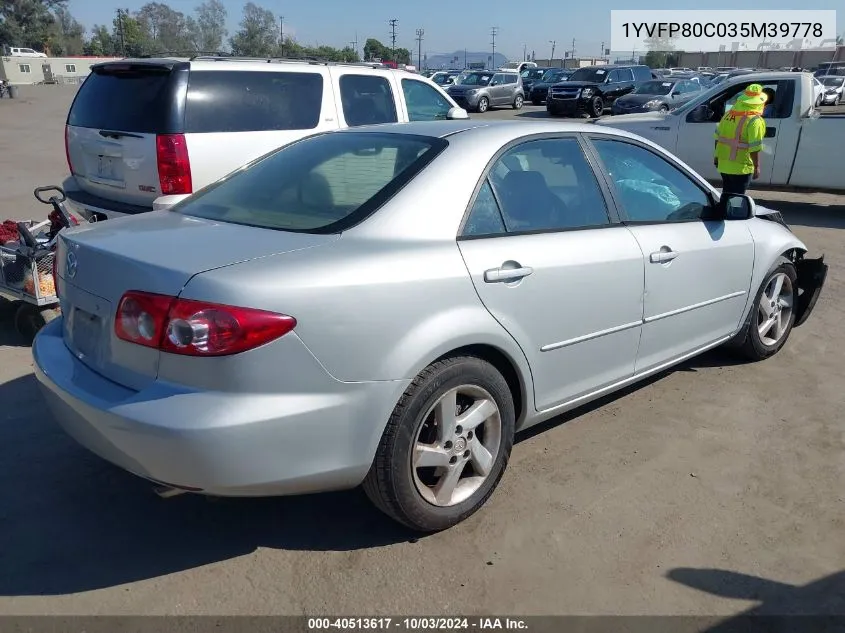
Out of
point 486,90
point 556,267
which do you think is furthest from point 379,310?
point 486,90

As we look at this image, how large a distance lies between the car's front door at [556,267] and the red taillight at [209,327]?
0.90 metres

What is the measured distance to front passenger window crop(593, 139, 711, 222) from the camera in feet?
12.6

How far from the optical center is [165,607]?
2.62 m

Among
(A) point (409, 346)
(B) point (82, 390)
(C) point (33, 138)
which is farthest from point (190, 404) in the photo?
(C) point (33, 138)

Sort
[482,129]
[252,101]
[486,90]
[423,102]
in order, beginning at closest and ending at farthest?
1. [482,129]
2. [252,101]
3. [423,102]
4. [486,90]

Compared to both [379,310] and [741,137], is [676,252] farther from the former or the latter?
[741,137]

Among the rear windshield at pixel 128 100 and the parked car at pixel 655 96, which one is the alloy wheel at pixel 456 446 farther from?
the parked car at pixel 655 96

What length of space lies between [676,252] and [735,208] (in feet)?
2.13

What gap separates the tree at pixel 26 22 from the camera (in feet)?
289

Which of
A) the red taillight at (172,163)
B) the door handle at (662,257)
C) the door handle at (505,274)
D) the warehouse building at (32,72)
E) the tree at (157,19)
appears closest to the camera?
the door handle at (505,274)

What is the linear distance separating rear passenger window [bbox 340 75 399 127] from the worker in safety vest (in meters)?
4.03

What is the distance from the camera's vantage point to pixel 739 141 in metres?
8.52

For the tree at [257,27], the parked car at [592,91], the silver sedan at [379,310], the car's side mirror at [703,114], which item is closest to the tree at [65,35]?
the tree at [257,27]

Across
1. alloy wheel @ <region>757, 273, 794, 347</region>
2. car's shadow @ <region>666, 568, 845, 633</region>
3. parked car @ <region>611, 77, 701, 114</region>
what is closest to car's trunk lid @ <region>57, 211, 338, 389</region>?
car's shadow @ <region>666, 568, 845, 633</region>
